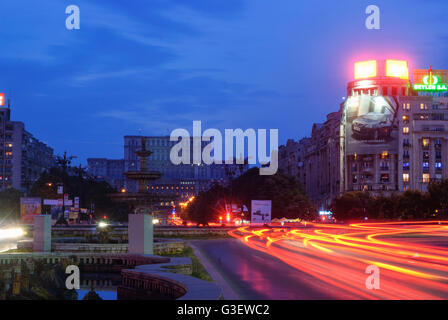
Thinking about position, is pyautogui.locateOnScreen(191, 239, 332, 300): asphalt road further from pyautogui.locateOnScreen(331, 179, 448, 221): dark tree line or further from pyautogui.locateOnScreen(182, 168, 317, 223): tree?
pyautogui.locateOnScreen(331, 179, 448, 221): dark tree line

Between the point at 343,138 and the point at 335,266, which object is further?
the point at 343,138

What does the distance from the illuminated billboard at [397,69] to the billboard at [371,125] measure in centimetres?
787

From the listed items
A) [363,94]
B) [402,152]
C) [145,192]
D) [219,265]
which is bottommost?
[219,265]

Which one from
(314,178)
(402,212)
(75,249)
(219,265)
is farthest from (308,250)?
(314,178)

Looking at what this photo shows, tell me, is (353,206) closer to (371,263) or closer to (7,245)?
(7,245)

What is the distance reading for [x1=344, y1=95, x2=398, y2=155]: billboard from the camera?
5556 inches

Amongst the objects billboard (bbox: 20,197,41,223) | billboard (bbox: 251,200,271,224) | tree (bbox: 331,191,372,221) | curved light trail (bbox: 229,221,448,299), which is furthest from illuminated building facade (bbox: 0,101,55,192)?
curved light trail (bbox: 229,221,448,299)

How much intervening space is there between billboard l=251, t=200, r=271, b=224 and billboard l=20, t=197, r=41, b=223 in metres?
29.5

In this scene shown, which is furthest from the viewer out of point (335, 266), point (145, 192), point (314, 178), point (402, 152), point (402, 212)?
point (314, 178)

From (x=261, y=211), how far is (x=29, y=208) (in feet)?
104

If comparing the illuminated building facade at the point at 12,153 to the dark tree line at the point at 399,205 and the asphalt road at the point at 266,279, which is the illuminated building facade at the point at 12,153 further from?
the asphalt road at the point at 266,279

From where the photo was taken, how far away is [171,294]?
17.4m

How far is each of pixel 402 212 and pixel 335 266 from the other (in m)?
79.2

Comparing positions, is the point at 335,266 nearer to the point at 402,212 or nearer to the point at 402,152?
the point at 402,212
